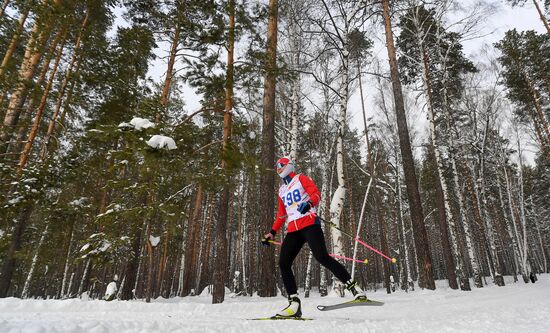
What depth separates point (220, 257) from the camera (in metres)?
7.49

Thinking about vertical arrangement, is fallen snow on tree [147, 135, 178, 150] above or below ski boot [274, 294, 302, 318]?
above

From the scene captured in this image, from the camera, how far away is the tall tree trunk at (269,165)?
322 inches

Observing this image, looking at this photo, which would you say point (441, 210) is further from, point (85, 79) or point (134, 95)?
point (85, 79)

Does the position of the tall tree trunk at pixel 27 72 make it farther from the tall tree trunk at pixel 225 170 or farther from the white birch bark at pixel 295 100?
the white birch bark at pixel 295 100

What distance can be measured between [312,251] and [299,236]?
32cm

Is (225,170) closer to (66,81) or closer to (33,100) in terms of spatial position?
(33,100)

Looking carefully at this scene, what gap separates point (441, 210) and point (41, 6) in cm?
1881

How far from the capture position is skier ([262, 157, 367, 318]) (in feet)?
11.8

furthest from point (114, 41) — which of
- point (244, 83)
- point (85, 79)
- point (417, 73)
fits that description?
point (417, 73)

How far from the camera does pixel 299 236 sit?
12.7 ft

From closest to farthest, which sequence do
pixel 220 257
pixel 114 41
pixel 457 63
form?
pixel 220 257 < pixel 114 41 < pixel 457 63

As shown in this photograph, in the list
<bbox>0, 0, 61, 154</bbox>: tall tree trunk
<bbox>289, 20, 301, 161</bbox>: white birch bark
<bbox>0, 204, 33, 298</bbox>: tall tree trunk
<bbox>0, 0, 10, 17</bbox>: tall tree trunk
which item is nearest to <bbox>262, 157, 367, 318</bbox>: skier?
<bbox>289, 20, 301, 161</bbox>: white birch bark

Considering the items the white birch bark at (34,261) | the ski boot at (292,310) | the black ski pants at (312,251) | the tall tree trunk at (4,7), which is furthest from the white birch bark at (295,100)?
the white birch bark at (34,261)

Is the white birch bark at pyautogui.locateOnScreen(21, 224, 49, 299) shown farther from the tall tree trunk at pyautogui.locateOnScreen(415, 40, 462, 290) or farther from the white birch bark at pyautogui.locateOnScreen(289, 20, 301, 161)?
the tall tree trunk at pyautogui.locateOnScreen(415, 40, 462, 290)
